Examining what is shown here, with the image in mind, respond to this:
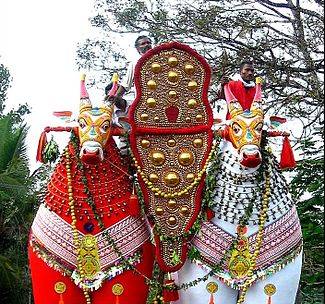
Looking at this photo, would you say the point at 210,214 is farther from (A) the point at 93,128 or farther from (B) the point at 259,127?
(A) the point at 93,128

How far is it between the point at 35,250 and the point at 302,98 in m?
4.49

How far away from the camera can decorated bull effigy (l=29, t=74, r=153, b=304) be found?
4414 millimetres

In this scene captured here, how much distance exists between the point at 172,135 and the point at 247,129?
1.75ft

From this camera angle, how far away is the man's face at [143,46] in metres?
4.76

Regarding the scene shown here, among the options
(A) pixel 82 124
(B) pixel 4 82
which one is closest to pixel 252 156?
(A) pixel 82 124

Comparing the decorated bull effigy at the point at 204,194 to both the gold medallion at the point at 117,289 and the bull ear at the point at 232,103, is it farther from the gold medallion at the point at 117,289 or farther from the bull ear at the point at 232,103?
the gold medallion at the point at 117,289

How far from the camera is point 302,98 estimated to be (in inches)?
318

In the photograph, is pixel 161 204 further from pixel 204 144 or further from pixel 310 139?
pixel 310 139

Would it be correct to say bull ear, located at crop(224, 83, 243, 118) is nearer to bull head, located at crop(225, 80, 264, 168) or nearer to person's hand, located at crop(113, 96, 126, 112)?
bull head, located at crop(225, 80, 264, 168)

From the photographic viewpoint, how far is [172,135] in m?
4.55

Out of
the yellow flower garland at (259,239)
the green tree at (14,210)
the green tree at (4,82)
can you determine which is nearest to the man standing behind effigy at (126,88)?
the yellow flower garland at (259,239)

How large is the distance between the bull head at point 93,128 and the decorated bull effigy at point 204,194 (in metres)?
0.19

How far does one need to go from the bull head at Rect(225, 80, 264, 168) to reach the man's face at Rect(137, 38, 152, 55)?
0.69 metres

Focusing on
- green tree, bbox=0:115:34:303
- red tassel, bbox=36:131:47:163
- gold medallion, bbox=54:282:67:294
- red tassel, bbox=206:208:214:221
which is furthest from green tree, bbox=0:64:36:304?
red tassel, bbox=206:208:214:221
